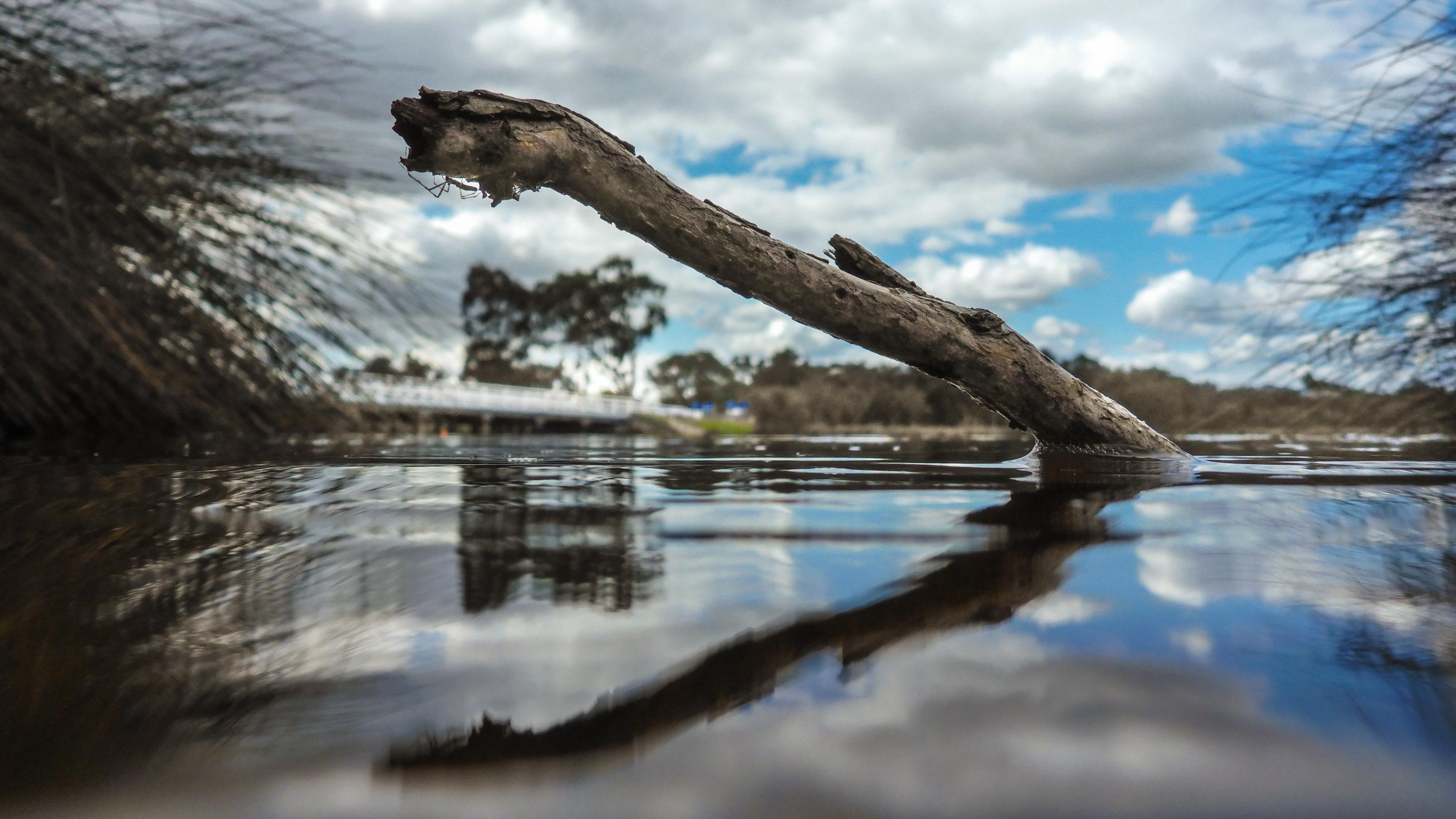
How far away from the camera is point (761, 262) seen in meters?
1.57

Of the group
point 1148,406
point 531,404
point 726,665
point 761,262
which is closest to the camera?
point 726,665

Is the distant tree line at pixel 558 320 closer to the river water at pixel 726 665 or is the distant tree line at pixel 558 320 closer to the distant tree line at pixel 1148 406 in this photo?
the distant tree line at pixel 1148 406

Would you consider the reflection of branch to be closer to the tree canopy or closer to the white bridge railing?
the tree canopy

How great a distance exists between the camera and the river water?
40cm

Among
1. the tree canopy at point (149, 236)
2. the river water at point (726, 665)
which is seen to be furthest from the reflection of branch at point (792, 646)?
the tree canopy at point (149, 236)

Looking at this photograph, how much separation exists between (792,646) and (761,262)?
Result: 1.09 m

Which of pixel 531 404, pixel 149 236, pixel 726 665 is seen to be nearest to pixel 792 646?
pixel 726 665

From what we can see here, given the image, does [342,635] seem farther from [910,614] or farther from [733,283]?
[733,283]

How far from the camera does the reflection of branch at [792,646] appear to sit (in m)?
0.44

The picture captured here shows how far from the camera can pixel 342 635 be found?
23.9 inches

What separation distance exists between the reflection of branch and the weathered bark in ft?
2.58

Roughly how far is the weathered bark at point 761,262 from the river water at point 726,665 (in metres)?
0.57

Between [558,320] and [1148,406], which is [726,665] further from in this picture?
[558,320]

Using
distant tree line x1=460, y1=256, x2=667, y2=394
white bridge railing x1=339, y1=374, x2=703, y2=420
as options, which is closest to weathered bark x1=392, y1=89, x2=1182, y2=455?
white bridge railing x1=339, y1=374, x2=703, y2=420
